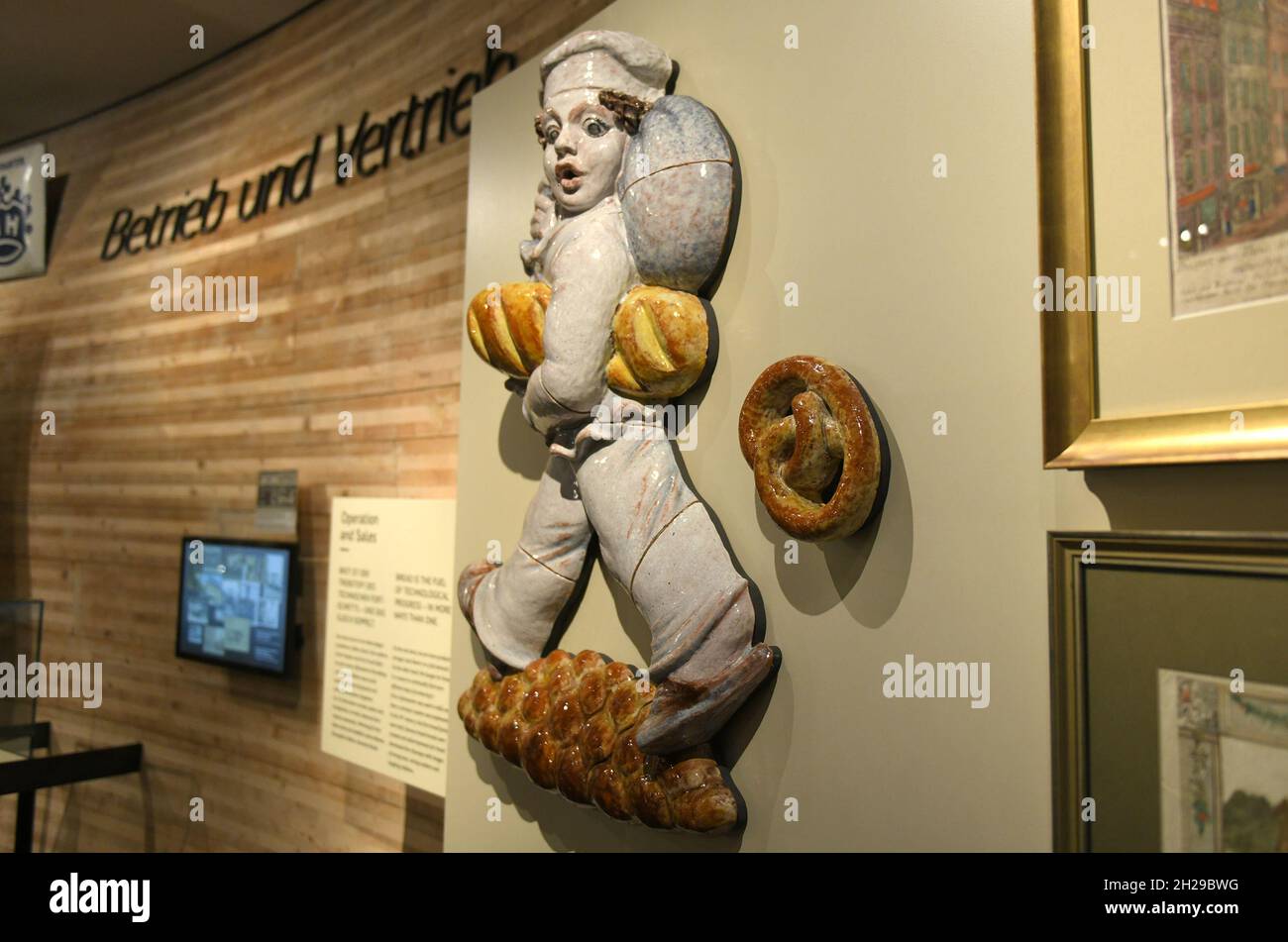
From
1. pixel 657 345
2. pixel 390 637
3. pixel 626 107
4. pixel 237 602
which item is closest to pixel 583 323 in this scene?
pixel 657 345

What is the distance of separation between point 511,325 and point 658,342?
0.28 meters

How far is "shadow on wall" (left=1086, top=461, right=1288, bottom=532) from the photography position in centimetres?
69

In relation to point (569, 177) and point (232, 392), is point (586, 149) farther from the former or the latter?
point (232, 392)

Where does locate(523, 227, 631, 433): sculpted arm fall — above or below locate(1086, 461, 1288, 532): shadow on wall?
above

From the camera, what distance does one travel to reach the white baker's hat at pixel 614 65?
1275mm

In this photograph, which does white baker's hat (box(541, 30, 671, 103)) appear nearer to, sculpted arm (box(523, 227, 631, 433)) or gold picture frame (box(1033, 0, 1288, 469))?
sculpted arm (box(523, 227, 631, 433))

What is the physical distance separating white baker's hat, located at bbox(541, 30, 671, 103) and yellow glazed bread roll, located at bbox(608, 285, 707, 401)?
12.3 inches

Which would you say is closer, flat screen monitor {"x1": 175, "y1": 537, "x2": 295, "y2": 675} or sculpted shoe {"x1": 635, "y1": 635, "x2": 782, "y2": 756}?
sculpted shoe {"x1": 635, "y1": 635, "x2": 782, "y2": 756}

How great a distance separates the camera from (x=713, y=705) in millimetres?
1075

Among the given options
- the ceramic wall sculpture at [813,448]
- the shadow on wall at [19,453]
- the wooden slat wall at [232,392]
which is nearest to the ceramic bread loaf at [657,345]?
the ceramic wall sculpture at [813,448]

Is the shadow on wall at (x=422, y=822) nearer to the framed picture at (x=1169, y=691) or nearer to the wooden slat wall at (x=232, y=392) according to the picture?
the wooden slat wall at (x=232, y=392)

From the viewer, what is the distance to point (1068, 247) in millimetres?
819

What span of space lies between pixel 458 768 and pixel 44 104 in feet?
12.8

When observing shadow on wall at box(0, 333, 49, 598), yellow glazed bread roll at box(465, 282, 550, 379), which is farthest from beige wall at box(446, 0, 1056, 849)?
shadow on wall at box(0, 333, 49, 598)
